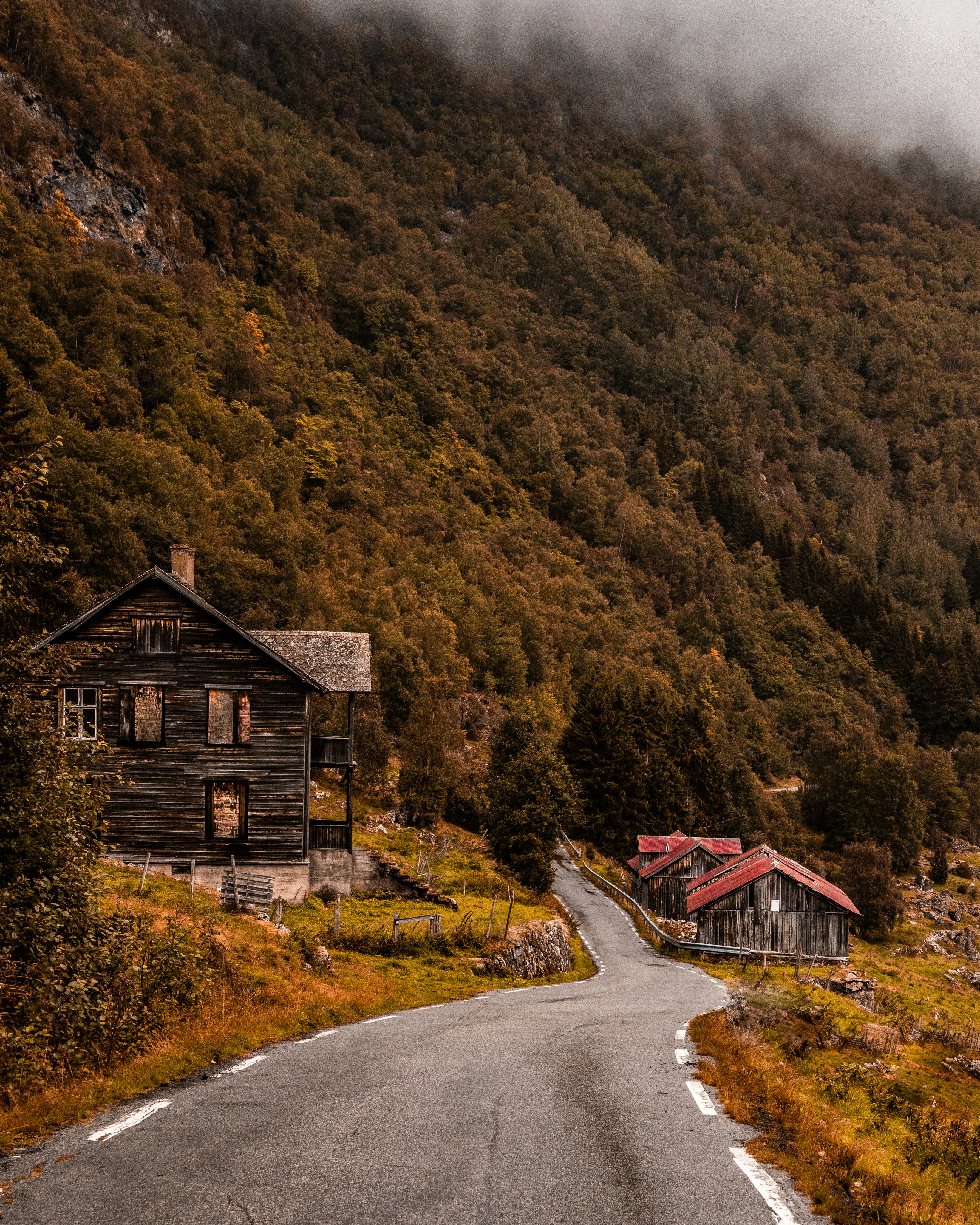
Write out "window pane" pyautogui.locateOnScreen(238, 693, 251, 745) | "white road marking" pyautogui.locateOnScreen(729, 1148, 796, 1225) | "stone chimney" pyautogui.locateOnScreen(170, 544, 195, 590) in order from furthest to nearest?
"stone chimney" pyautogui.locateOnScreen(170, 544, 195, 590) → "window pane" pyautogui.locateOnScreen(238, 693, 251, 745) → "white road marking" pyautogui.locateOnScreen(729, 1148, 796, 1225)

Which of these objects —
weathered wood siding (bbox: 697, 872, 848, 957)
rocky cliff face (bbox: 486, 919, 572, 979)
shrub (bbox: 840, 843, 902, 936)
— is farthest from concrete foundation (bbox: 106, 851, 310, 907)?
shrub (bbox: 840, 843, 902, 936)

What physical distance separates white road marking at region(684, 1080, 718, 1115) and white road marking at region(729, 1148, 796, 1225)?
1647 mm

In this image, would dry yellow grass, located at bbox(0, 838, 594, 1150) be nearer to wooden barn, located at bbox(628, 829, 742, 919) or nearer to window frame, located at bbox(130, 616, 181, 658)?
window frame, located at bbox(130, 616, 181, 658)

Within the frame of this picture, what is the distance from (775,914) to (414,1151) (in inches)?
2256

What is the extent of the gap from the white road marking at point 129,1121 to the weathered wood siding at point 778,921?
54.5 meters

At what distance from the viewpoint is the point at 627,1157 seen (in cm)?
888

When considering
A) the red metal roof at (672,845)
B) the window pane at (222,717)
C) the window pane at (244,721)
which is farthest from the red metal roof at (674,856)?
the window pane at (222,717)

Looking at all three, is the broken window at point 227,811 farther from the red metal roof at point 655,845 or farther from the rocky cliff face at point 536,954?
the red metal roof at point 655,845

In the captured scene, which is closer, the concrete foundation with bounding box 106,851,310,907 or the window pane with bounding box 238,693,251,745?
the concrete foundation with bounding box 106,851,310,907

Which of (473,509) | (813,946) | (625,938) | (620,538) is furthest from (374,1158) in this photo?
(620,538)

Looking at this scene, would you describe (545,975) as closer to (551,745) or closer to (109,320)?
(551,745)

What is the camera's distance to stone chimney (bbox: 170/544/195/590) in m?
41.2

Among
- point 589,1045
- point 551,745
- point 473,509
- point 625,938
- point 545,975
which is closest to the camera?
point 589,1045

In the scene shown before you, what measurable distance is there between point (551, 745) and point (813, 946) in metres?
20.9
